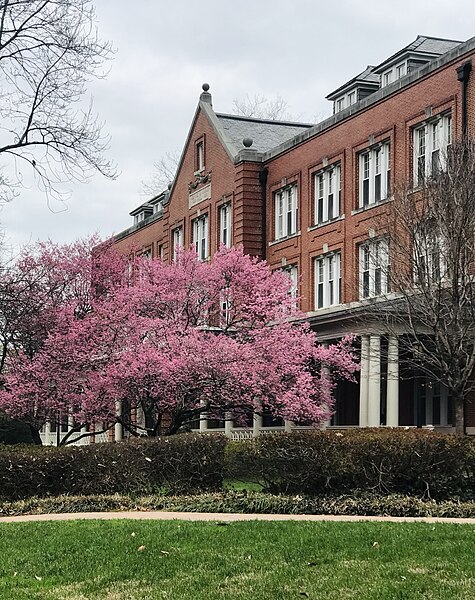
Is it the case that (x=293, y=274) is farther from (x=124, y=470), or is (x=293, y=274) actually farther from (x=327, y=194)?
(x=124, y=470)

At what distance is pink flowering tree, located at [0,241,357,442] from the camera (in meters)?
26.6

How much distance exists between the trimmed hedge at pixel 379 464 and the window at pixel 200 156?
95.6 feet

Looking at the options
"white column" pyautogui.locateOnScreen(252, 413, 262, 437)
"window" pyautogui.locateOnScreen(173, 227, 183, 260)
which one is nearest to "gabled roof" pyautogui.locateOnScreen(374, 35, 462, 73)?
"white column" pyautogui.locateOnScreen(252, 413, 262, 437)

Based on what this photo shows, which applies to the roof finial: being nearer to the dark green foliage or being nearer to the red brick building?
the red brick building

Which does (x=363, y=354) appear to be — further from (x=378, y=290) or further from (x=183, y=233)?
(x=183, y=233)

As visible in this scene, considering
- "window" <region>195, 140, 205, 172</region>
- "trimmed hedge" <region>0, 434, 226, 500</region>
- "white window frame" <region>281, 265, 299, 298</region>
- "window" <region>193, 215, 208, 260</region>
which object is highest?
"window" <region>195, 140, 205, 172</region>

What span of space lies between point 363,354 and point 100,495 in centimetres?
1291

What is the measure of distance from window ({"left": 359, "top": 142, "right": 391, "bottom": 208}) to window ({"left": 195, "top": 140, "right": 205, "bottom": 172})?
40.9 feet

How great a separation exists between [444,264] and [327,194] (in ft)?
45.0

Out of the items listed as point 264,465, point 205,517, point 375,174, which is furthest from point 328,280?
point 205,517

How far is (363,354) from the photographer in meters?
28.7

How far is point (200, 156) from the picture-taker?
44812mm

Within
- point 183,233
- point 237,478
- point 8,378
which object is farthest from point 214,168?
point 237,478

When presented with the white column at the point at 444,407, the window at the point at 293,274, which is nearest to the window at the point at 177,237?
the window at the point at 293,274
